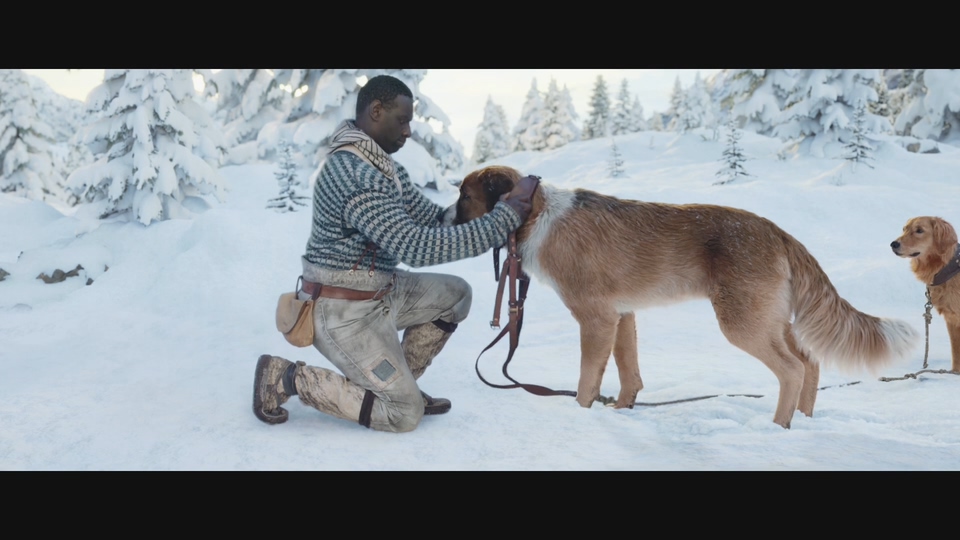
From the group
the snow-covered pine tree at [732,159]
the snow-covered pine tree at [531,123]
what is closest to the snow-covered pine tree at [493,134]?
the snow-covered pine tree at [531,123]

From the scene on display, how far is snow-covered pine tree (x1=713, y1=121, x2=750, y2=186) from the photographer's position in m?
14.6

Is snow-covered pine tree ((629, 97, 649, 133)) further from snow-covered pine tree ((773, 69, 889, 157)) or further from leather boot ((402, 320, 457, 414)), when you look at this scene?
leather boot ((402, 320, 457, 414))

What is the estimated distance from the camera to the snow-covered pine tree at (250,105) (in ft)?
73.3

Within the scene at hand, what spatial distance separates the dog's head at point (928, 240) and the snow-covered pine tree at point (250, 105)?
785 inches

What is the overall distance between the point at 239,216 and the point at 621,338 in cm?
769

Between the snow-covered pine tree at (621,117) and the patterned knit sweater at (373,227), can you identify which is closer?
the patterned knit sweater at (373,227)

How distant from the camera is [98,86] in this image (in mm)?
12406

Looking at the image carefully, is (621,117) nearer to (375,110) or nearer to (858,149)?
(858,149)

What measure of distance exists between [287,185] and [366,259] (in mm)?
9077

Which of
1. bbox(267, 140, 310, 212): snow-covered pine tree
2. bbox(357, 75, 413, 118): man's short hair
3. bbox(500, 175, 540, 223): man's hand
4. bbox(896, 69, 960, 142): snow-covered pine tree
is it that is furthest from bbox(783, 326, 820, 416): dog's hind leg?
bbox(896, 69, 960, 142): snow-covered pine tree

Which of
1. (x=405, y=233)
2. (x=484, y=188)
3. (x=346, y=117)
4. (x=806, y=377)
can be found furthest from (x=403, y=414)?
(x=346, y=117)

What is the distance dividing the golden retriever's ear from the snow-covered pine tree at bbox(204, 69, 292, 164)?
20089 mm

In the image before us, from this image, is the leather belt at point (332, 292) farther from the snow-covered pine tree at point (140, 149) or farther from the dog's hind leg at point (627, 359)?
the snow-covered pine tree at point (140, 149)

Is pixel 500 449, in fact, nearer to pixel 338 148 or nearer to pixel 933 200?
pixel 338 148
